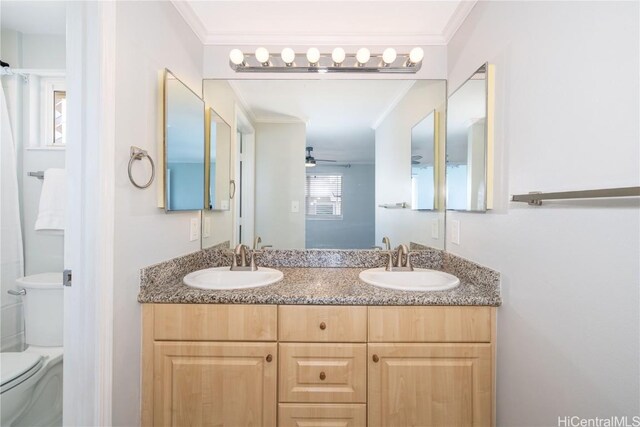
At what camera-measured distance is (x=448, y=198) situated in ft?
4.97

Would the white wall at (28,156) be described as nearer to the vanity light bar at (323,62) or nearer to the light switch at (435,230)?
the vanity light bar at (323,62)

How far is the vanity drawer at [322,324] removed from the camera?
1096mm

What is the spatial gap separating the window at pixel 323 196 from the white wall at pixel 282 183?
0.15ft

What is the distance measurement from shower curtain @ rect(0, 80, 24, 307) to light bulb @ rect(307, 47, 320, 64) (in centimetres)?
183

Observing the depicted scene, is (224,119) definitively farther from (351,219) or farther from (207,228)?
(351,219)

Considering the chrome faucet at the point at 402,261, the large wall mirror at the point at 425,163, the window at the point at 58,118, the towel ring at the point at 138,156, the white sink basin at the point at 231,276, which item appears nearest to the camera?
the towel ring at the point at 138,156

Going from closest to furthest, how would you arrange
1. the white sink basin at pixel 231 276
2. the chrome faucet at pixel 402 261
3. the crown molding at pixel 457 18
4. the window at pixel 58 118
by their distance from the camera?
the crown molding at pixel 457 18
the white sink basin at pixel 231 276
the chrome faucet at pixel 402 261
the window at pixel 58 118

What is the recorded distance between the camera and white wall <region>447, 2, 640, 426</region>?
24.5 inches

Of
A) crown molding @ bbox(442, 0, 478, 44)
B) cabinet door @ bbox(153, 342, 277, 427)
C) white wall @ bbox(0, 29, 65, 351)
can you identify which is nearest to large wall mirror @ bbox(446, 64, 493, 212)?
crown molding @ bbox(442, 0, 478, 44)

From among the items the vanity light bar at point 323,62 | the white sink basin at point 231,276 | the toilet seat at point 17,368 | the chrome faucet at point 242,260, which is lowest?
the toilet seat at point 17,368

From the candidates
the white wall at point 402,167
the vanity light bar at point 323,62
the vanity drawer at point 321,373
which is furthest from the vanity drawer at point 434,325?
the vanity light bar at point 323,62

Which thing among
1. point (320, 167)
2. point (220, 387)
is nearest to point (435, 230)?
point (320, 167)

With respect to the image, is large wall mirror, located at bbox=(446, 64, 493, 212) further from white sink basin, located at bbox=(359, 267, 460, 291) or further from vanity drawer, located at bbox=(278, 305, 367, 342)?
vanity drawer, located at bbox=(278, 305, 367, 342)

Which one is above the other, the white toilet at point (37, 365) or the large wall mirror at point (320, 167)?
the large wall mirror at point (320, 167)
